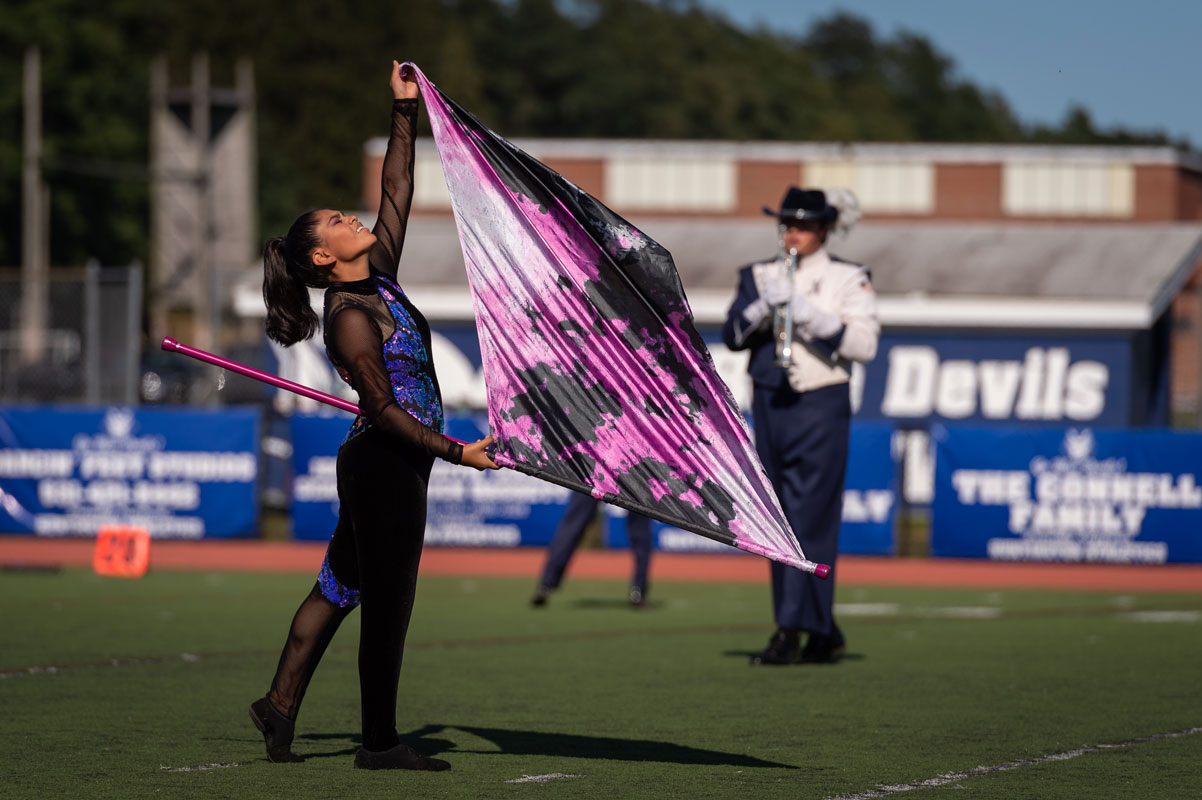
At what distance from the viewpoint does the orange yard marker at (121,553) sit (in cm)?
1542

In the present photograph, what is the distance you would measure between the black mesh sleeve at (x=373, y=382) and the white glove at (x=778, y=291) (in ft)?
10.4

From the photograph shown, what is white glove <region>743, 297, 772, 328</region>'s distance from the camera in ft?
28.5

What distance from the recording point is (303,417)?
18.0m

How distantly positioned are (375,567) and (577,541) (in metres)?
6.94

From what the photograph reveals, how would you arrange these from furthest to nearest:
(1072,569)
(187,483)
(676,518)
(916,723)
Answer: (187,483)
(1072,569)
(916,723)
(676,518)

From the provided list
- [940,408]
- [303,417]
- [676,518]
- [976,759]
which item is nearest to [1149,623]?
[976,759]

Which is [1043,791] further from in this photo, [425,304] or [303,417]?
[425,304]

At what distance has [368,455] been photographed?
579 centimetres

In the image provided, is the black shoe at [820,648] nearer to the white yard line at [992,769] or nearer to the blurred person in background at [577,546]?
the white yard line at [992,769]

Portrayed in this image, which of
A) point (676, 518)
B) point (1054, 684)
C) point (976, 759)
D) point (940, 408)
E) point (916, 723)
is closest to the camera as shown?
point (676, 518)

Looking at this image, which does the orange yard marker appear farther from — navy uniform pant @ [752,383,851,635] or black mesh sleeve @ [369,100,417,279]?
black mesh sleeve @ [369,100,417,279]

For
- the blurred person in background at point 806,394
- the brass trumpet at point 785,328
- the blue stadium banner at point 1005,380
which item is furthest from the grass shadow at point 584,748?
the blue stadium banner at point 1005,380

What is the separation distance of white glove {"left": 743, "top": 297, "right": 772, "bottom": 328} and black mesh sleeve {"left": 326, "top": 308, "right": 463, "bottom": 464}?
3.21 meters

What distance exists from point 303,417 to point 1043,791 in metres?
13.0
